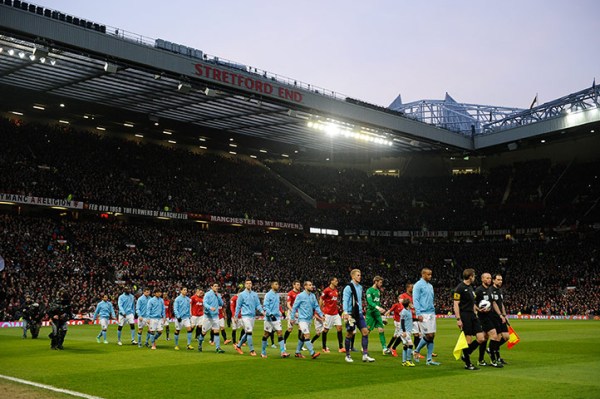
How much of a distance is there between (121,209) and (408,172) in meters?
38.4

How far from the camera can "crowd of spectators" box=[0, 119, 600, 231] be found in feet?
172

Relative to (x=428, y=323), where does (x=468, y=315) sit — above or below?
above

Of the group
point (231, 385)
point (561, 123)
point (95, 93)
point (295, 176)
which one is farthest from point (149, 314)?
point (295, 176)

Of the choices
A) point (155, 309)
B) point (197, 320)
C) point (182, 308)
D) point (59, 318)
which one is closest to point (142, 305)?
point (155, 309)

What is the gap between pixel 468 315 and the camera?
14.4 meters

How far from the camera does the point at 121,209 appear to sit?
175 ft

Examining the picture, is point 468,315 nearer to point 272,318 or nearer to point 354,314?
point 354,314

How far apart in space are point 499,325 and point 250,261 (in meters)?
42.8

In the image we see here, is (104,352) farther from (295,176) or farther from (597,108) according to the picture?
(295,176)

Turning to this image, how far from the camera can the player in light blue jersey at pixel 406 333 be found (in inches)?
615

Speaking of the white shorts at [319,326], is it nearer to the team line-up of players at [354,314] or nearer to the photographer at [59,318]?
the team line-up of players at [354,314]

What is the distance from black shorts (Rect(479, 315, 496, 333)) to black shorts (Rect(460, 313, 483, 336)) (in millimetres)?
560

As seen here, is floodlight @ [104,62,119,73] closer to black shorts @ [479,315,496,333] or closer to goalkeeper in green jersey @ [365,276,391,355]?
goalkeeper in green jersey @ [365,276,391,355]

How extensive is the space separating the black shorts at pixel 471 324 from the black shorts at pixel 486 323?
56 cm
